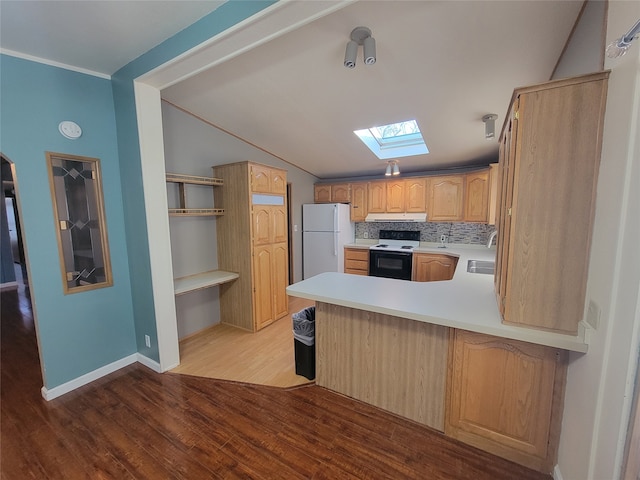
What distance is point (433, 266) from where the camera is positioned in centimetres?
401

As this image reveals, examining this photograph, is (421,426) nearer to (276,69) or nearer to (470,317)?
(470,317)

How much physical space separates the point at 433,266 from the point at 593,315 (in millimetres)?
2940

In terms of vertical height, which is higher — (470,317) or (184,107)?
(184,107)

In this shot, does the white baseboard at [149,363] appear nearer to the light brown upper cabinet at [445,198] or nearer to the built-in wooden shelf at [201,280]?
the built-in wooden shelf at [201,280]

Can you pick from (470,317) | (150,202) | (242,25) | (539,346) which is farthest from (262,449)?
(242,25)

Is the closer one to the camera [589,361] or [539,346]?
[589,361]

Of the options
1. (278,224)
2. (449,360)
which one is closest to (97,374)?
(278,224)

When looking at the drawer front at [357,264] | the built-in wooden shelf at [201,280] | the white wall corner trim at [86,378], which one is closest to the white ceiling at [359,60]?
the built-in wooden shelf at [201,280]

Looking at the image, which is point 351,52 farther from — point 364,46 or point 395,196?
point 395,196

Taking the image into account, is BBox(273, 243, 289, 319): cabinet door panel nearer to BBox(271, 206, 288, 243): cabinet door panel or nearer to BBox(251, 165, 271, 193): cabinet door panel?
BBox(271, 206, 288, 243): cabinet door panel

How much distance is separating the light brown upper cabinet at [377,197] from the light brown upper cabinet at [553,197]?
323 cm

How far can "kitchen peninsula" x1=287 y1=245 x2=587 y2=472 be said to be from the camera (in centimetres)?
144

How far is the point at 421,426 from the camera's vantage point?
1.80 meters

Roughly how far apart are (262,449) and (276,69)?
9.35 feet
